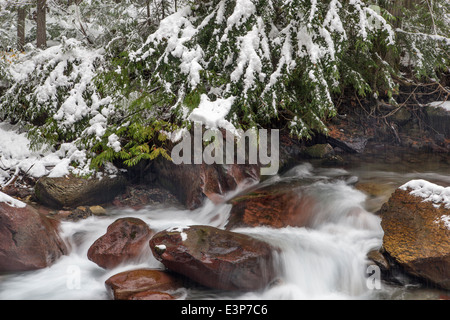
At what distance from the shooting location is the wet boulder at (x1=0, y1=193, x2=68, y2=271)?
4.34m

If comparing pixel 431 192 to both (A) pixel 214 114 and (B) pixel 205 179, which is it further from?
(B) pixel 205 179

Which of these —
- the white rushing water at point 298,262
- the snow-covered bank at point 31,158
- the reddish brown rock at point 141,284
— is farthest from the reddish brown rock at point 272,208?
the snow-covered bank at point 31,158

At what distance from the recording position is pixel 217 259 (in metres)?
3.76

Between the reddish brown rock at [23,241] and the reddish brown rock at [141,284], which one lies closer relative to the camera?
the reddish brown rock at [141,284]

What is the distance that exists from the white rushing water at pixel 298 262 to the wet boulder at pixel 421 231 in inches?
16.1

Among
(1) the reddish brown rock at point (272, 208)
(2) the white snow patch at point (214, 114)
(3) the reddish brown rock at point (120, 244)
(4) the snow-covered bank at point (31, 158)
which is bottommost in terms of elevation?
(3) the reddish brown rock at point (120, 244)

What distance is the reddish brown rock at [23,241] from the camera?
4.34 m

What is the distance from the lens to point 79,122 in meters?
6.98

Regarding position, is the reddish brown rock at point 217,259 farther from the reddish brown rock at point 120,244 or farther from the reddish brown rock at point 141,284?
the reddish brown rock at point 120,244

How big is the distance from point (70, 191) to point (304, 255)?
4.43 meters

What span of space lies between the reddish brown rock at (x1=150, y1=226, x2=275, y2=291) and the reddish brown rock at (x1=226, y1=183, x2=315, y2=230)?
947 millimetres
